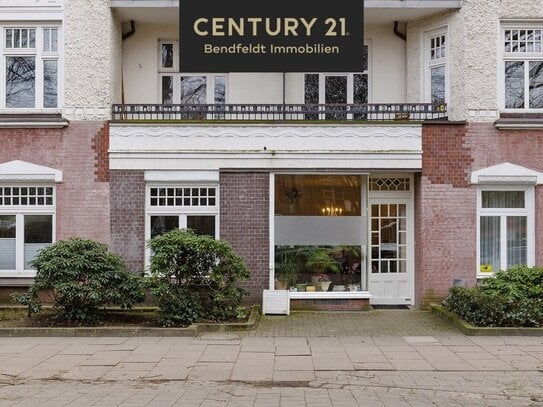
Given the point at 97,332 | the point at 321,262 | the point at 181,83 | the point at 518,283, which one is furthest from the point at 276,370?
the point at 181,83

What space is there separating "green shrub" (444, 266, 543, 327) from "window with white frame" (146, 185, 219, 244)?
5.78 metres

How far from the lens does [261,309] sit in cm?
1538

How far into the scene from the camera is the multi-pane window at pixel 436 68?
16.2 m

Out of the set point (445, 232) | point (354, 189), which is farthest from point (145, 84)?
point (445, 232)

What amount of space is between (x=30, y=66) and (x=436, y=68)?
9733mm

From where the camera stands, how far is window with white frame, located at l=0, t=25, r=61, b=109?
15.9 meters

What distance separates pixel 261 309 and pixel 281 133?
13.4ft

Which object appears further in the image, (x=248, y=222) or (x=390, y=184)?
(x=390, y=184)

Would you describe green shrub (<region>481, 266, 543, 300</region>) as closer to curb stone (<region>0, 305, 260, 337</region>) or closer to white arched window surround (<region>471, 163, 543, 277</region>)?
white arched window surround (<region>471, 163, 543, 277</region>)

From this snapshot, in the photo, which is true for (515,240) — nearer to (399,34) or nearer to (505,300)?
(505,300)

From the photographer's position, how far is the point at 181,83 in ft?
55.8

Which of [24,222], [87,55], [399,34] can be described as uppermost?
[399,34]

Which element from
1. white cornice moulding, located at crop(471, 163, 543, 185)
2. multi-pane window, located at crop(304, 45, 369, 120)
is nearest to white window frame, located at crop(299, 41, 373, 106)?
multi-pane window, located at crop(304, 45, 369, 120)

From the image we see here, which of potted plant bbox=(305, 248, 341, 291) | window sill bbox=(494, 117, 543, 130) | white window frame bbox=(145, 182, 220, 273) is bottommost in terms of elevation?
potted plant bbox=(305, 248, 341, 291)
